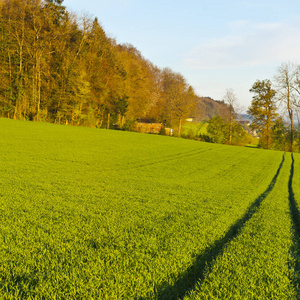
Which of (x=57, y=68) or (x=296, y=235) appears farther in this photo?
(x=57, y=68)

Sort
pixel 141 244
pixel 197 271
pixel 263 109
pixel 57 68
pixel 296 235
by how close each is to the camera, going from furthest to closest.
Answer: pixel 263 109
pixel 57 68
pixel 296 235
pixel 141 244
pixel 197 271

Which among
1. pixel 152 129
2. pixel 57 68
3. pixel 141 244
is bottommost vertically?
pixel 141 244

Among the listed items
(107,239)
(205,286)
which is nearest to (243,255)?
(205,286)

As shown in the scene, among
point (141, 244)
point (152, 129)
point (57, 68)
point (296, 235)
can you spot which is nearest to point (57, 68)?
point (57, 68)

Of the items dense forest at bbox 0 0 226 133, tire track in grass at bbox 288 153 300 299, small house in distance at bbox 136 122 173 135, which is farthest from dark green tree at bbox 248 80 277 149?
tire track in grass at bbox 288 153 300 299

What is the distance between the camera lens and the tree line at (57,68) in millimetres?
25922

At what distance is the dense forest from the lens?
85.0 ft

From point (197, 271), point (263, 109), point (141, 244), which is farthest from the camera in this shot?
point (263, 109)

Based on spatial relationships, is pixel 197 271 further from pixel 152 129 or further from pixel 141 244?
pixel 152 129

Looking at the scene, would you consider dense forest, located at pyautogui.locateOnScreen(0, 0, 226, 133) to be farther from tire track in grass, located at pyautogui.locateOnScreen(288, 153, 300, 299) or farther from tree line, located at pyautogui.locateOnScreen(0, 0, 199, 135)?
tire track in grass, located at pyautogui.locateOnScreen(288, 153, 300, 299)

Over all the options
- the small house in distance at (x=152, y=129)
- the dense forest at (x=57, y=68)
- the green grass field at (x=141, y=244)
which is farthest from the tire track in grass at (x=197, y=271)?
A: the small house in distance at (x=152, y=129)

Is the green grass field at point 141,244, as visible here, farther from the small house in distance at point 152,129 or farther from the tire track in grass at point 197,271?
the small house in distance at point 152,129

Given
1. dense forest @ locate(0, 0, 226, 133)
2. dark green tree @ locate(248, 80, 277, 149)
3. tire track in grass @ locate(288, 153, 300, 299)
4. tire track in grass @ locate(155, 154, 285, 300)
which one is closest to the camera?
tire track in grass @ locate(155, 154, 285, 300)

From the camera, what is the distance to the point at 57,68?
96.4ft
